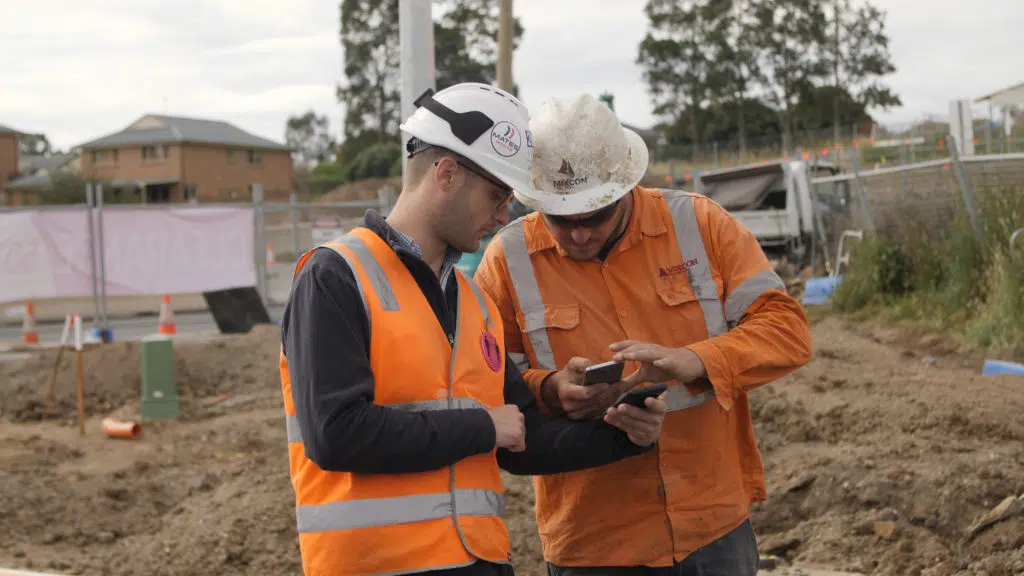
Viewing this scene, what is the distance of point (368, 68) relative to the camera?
224ft

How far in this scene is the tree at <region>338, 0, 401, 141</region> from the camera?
67250mm

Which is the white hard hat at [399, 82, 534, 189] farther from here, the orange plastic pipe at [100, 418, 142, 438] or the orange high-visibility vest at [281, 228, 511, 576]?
the orange plastic pipe at [100, 418, 142, 438]

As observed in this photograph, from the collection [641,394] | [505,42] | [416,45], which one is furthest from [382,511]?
[505,42]

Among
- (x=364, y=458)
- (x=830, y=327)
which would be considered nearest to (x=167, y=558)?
(x=364, y=458)

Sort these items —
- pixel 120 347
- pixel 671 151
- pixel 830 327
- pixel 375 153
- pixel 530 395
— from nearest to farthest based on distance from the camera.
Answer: pixel 530 395 → pixel 120 347 → pixel 830 327 → pixel 671 151 → pixel 375 153

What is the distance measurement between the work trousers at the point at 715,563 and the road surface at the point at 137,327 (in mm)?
12920

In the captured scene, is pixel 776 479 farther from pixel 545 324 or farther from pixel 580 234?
A: pixel 580 234

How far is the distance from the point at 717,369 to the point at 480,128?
3.10 feet

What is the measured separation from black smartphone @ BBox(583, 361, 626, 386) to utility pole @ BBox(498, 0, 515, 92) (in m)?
12.2

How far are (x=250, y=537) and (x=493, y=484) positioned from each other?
14.1 feet

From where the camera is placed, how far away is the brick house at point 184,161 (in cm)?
6322

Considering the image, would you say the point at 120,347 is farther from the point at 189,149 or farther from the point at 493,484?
the point at 189,149

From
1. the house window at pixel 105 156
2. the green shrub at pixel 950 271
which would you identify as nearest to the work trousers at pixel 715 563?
the green shrub at pixel 950 271

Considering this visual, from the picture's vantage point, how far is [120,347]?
12.6 metres
